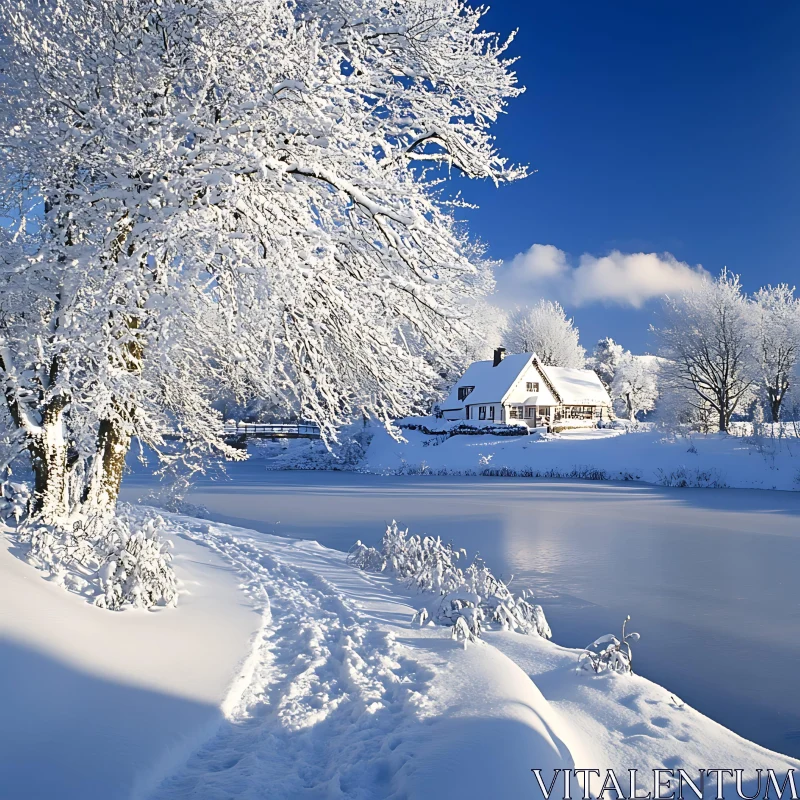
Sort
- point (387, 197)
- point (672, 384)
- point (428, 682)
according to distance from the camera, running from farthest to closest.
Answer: point (672, 384) → point (387, 197) → point (428, 682)

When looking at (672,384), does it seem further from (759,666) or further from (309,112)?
(309,112)

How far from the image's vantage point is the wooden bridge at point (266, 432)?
4022 centimetres

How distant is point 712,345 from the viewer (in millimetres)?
39219

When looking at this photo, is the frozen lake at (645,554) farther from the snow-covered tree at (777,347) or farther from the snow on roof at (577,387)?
the snow on roof at (577,387)

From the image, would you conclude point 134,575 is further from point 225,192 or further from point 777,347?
point 777,347

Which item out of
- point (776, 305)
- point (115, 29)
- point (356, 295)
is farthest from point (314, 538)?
point (776, 305)

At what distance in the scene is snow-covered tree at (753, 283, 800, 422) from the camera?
38.8 meters

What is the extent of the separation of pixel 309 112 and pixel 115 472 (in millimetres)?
5004

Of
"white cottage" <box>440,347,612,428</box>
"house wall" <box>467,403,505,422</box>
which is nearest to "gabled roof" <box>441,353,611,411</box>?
"white cottage" <box>440,347,612,428</box>

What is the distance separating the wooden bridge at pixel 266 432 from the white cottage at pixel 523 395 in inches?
550

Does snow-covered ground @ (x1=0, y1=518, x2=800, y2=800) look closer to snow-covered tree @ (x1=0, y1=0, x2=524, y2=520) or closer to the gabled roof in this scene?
snow-covered tree @ (x1=0, y1=0, x2=524, y2=520)

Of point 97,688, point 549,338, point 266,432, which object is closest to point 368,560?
point 97,688

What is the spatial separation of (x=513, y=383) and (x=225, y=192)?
45391 millimetres

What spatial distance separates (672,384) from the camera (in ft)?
133
